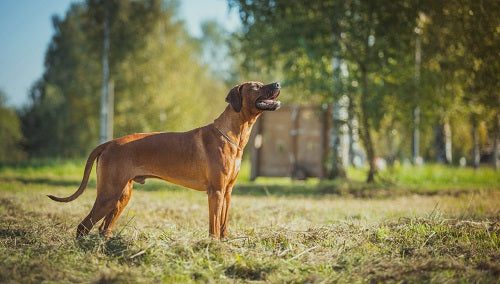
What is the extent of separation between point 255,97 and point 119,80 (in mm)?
23282

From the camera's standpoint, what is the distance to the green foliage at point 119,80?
2412 cm

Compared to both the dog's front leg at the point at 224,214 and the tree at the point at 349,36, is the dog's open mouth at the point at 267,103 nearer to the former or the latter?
the dog's front leg at the point at 224,214

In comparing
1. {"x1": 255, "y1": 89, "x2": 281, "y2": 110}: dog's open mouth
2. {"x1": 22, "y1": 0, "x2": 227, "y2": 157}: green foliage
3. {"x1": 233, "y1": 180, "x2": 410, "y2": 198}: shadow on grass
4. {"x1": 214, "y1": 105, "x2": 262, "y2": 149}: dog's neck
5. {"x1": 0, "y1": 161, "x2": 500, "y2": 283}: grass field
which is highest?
{"x1": 22, "y1": 0, "x2": 227, "y2": 157}: green foliage

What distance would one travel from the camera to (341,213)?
7992 millimetres

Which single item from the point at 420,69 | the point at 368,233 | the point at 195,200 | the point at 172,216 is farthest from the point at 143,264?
the point at 420,69

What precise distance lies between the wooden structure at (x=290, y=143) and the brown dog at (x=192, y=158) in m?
9.72

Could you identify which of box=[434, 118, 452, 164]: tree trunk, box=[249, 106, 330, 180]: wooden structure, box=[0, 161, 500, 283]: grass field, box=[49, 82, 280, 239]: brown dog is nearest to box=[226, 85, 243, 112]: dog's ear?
box=[49, 82, 280, 239]: brown dog

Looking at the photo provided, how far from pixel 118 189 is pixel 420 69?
9.85 meters

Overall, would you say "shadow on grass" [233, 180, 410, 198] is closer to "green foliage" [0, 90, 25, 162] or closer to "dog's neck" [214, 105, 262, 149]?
"dog's neck" [214, 105, 262, 149]

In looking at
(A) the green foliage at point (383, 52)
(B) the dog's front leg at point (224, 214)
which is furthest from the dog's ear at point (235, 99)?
(A) the green foliage at point (383, 52)

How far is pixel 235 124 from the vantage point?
5270 mm

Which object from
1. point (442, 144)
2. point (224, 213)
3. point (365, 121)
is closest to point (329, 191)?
point (365, 121)

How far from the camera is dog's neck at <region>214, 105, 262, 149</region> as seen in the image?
5.23 m

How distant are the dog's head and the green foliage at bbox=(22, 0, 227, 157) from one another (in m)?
20.3
